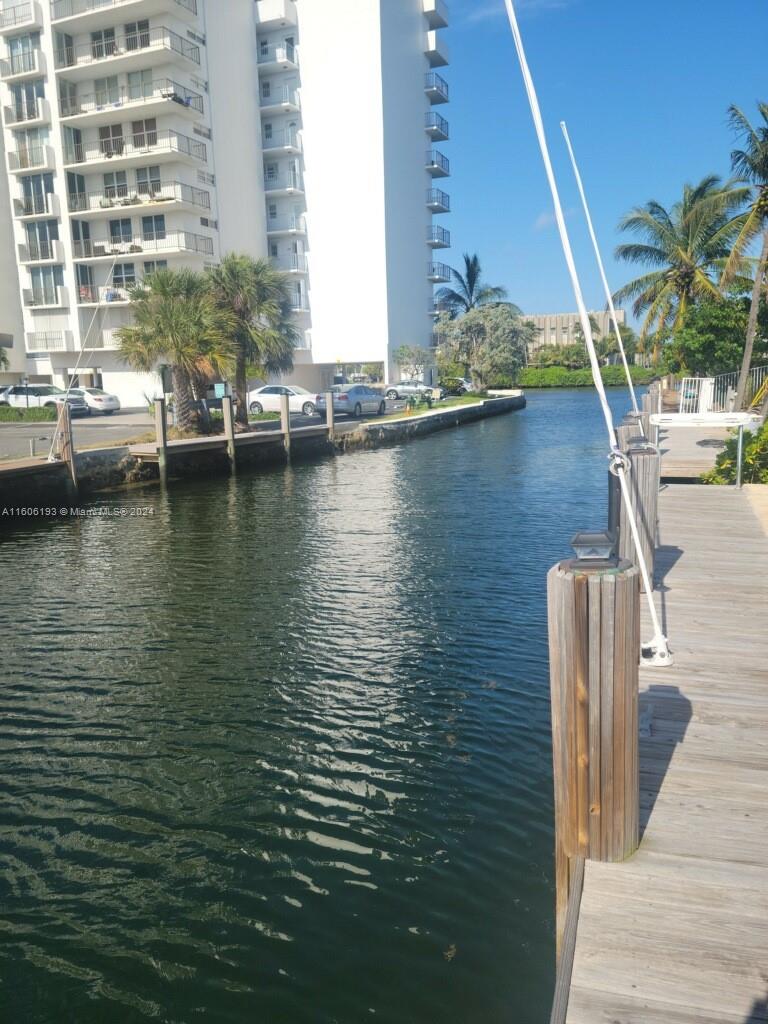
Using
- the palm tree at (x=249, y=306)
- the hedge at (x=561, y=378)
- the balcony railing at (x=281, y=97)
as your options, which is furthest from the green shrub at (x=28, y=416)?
the hedge at (x=561, y=378)

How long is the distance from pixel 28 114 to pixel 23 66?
8.22 ft

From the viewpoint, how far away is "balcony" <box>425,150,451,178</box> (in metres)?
59.6

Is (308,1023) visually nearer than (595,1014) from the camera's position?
No

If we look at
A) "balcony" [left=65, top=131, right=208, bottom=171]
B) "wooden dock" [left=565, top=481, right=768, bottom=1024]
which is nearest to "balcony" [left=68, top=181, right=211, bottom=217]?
"balcony" [left=65, top=131, right=208, bottom=171]

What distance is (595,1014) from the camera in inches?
107

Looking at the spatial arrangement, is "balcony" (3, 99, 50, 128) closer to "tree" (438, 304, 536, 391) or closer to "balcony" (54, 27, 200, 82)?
"balcony" (54, 27, 200, 82)

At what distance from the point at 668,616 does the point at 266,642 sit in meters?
4.78

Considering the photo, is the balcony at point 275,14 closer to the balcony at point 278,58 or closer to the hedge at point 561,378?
the balcony at point 278,58

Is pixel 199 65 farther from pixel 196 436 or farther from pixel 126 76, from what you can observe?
pixel 196 436

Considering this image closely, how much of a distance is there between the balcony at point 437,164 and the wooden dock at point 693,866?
58929mm

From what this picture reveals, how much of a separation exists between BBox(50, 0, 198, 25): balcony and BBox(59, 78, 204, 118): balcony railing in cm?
344

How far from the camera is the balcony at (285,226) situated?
5275 centimetres

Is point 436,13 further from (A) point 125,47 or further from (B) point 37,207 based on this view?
(B) point 37,207

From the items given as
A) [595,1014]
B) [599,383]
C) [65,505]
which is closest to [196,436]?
[65,505]
